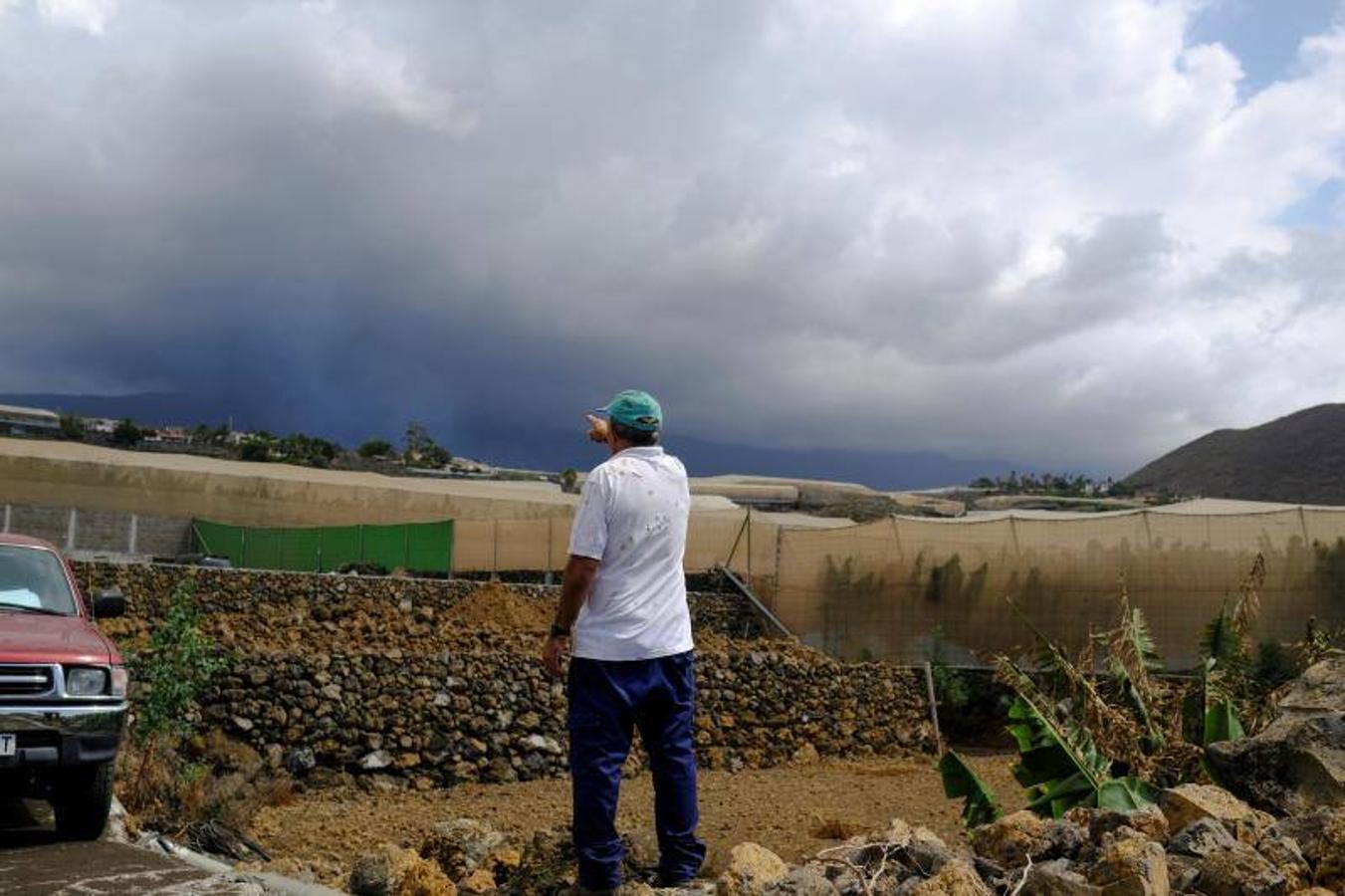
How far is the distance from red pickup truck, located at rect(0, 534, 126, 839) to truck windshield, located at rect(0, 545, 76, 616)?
24mm

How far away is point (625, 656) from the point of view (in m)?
4.19

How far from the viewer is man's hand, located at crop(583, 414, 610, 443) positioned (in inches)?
182

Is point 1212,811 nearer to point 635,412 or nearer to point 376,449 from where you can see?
point 635,412

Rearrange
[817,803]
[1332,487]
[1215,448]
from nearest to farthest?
[817,803] → [1332,487] → [1215,448]

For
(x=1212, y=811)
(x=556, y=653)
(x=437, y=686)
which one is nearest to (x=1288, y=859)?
(x=1212, y=811)

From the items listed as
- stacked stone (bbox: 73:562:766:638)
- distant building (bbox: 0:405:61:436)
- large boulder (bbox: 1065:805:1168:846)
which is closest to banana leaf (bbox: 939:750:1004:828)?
large boulder (bbox: 1065:805:1168:846)

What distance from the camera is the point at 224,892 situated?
4.89 meters

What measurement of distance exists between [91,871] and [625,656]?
2842mm

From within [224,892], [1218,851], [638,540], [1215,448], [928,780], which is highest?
[1215,448]

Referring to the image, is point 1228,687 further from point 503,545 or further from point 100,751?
point 503,545

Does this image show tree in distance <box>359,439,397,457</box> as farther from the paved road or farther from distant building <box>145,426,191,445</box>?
the paved road

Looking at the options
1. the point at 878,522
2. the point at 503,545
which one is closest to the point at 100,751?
the point at 878,522

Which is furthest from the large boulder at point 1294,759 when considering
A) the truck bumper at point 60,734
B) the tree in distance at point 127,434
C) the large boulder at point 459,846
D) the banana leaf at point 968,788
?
the tree in distance at point 127,434

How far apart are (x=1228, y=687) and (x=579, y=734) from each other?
4.71 meters
